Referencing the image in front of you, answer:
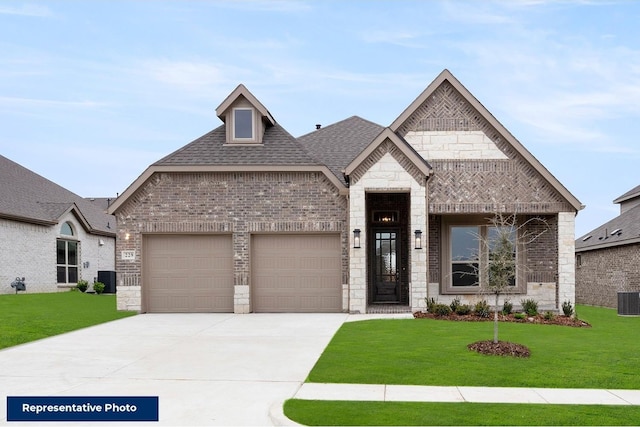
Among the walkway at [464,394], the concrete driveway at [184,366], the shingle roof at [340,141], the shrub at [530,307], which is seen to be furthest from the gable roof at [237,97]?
the walkway at [464,394]

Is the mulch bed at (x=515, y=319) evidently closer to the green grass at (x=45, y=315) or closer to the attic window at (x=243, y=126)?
the attic window at (x=243, y=126)

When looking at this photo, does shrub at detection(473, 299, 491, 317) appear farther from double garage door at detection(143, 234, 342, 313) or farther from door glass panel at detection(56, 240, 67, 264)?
door glass panel at detection(56, 240, 67, 264)

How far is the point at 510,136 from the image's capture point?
17.4 m

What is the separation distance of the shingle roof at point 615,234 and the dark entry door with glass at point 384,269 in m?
12.6

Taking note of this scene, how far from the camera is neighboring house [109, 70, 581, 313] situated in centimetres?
1750

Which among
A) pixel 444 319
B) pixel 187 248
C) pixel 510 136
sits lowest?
pixel 444 319

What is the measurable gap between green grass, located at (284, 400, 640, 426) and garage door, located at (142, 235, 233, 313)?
1150 centimetres

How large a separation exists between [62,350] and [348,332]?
638 centimetres

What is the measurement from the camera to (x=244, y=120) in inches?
742

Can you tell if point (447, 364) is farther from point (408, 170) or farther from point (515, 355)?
point (408, 170)

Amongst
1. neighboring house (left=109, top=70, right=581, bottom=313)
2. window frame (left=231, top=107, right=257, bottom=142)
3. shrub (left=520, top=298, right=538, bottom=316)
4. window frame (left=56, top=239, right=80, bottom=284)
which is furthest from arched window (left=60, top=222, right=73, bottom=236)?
shrub (left=520, top=298, right=538, bottom=316)

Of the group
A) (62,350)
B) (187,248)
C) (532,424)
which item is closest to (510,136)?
(187,248)

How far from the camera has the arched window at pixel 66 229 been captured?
2941 cm

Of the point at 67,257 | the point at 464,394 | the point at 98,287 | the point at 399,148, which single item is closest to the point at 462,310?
the point at 399,148
